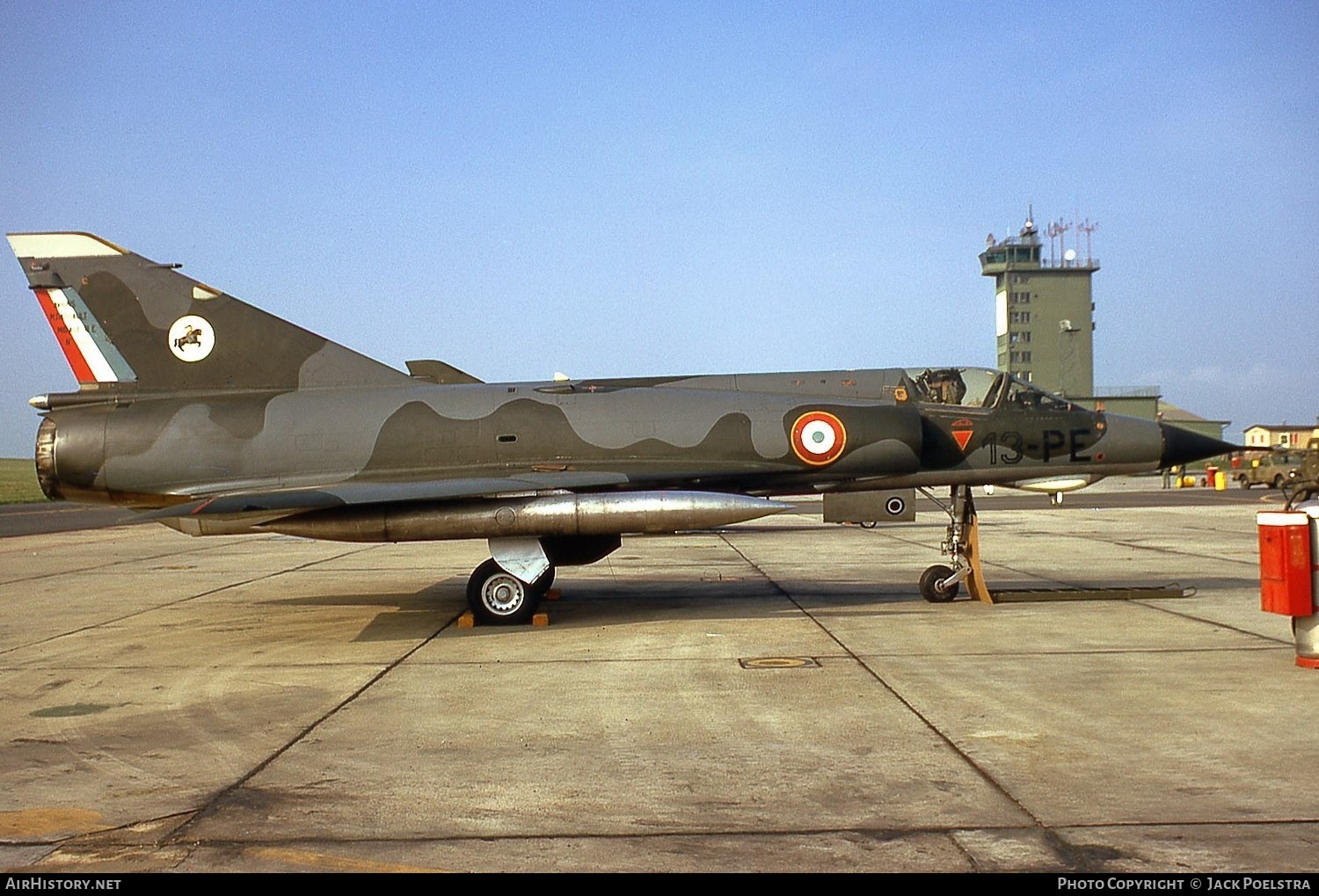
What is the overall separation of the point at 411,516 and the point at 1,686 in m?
3.87

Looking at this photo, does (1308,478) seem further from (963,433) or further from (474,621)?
(474,621)

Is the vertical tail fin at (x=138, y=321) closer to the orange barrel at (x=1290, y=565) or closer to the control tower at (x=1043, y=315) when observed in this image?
the orange barrel at (x=1290, y=565)

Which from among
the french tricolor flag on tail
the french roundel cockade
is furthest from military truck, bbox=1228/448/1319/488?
the french tricolor flag on tail

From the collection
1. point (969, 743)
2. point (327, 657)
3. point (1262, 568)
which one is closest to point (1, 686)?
point (327, 657)

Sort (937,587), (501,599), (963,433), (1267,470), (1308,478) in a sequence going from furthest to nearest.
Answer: (1267,470) < (937,587) < (963,433) < (501,599) < (1308,478)

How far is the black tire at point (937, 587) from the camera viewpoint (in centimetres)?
1321

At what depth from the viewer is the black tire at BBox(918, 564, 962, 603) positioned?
13.2 m

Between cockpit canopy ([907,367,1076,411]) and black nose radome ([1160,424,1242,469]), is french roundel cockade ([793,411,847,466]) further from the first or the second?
black nose radome ([1160,424,1242,469])

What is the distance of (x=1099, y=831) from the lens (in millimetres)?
5000

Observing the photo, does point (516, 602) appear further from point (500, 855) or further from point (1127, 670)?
point (500, 855)

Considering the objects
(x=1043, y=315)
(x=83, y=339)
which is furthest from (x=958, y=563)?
(x=1043, y=315)

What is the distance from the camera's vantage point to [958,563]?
1320cm

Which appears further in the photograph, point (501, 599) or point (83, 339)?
point (83, 339)

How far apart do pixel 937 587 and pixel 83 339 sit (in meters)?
9.98
